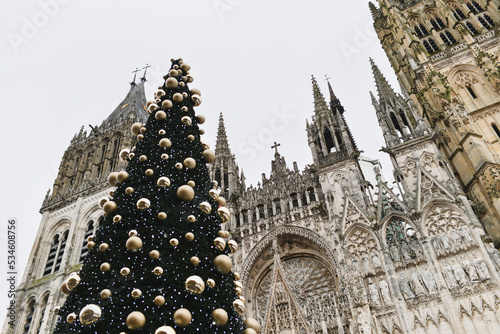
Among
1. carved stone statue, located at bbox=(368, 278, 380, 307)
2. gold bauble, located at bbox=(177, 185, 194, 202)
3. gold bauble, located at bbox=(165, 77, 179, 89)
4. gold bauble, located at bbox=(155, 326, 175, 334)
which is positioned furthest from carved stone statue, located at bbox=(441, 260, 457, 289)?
gold bauble, located at bbox=(155, 326, 175, 334)

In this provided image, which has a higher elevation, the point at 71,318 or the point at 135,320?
the point at 71,318

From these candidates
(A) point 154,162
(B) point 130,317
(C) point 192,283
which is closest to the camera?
(B) point 130,317

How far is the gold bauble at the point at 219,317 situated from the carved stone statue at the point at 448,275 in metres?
11.3

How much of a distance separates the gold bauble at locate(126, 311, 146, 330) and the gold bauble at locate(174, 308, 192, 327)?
0.96 ft

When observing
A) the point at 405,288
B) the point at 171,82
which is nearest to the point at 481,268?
the point at 405,288

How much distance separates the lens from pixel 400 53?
85.1 ft

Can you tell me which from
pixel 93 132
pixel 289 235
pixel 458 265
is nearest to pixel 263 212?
pixel 289 235

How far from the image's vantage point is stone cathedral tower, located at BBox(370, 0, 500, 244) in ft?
56.0

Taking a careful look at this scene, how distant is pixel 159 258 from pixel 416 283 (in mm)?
11527

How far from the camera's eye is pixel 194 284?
394 centimetres

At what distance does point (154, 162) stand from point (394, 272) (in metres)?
11.2

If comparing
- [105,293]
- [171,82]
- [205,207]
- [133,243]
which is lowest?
[105,293]

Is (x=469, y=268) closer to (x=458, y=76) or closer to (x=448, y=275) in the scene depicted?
(x=448, y=275)

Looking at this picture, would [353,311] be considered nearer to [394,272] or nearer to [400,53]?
[394,272]
